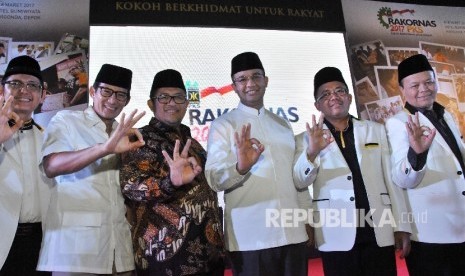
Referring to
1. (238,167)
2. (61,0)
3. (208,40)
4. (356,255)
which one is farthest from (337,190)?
(61,0)

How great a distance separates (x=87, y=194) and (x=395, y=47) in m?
4.26

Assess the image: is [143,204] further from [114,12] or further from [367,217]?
[114,12]

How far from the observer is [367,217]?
228 centimetres

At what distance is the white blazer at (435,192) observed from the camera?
2295mm

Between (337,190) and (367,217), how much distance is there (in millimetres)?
223

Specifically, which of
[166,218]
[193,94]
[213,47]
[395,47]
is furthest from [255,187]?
[395,47]

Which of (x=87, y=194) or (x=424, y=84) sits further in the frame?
(x=424, y=84)

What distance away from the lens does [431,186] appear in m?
2.36

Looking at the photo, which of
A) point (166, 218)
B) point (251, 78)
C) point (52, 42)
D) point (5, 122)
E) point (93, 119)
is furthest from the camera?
point (52, 42)

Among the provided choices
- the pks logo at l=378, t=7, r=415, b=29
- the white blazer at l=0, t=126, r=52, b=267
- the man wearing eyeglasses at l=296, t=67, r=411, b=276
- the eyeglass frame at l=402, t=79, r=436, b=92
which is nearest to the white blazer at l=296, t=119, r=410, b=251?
the man wearing eyeglasses at l=296, t=67, r=411, b=276

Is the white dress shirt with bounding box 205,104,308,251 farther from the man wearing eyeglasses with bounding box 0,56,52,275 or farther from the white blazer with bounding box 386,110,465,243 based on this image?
the man wearing eyeglasses with bounding box 0,56,52,275

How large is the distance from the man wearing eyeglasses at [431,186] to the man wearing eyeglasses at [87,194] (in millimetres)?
1489

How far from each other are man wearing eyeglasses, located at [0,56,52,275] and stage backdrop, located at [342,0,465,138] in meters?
3.36

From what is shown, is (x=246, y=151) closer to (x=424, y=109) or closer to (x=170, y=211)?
(x=170, y=211)
